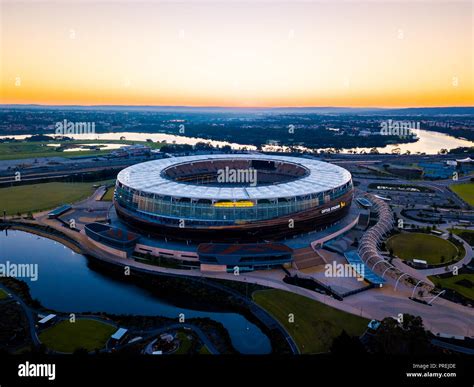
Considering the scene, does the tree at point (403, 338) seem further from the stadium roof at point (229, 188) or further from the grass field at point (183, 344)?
the stadium roof at point (229, 188)

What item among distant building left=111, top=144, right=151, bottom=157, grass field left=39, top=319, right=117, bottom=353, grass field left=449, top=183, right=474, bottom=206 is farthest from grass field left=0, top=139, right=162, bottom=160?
grass field left=449, top=183, right=474, bottom=206

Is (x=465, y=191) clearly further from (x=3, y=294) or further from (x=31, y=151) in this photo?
(x=31, y=151)

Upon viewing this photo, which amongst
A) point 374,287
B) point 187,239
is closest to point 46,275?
point 187,239

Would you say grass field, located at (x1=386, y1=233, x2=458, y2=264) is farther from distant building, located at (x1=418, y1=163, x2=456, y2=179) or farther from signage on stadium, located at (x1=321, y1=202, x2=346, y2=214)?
distant building, located at (x1=418, y1=163, x2=456, y2=179)

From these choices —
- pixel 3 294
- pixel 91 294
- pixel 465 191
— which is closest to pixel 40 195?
pixel 3 294

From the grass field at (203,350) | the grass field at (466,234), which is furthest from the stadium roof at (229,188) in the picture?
the grass field at (203,350)

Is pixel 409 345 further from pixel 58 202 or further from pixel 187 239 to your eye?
pixel 58 202
